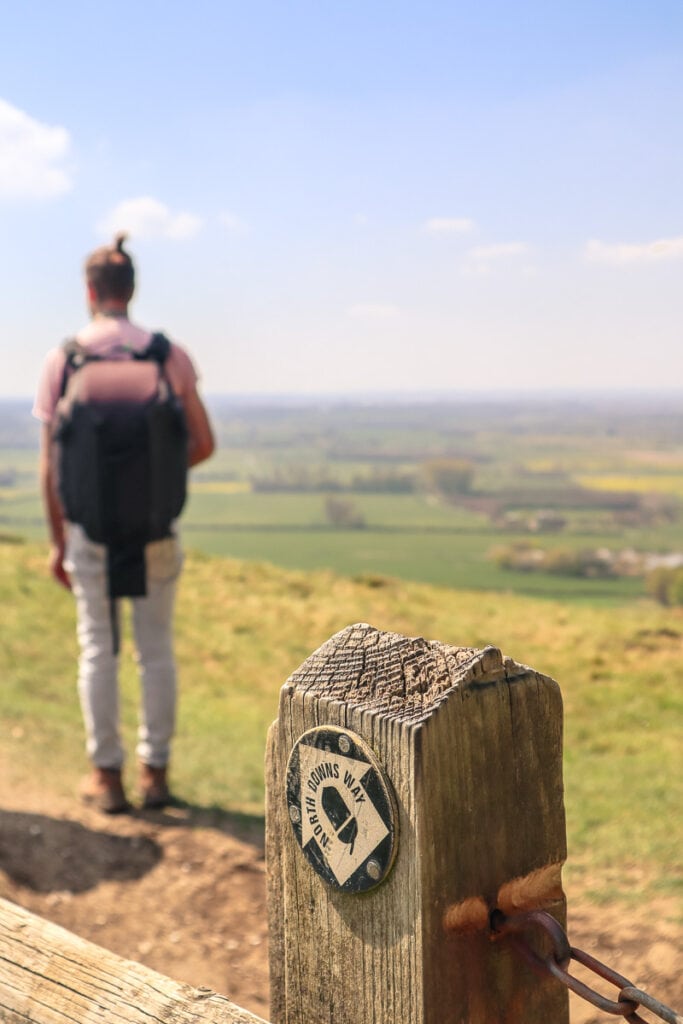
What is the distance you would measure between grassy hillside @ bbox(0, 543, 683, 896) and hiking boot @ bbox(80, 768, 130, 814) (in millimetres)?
572

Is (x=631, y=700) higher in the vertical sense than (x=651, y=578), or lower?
higher

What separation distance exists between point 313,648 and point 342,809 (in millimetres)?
9269

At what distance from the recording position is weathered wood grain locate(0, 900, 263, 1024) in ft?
5.17

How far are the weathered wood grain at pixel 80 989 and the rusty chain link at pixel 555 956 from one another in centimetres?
41

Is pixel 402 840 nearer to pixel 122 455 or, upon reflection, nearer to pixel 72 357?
pixel 122 455

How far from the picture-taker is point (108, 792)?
5527 millimetres

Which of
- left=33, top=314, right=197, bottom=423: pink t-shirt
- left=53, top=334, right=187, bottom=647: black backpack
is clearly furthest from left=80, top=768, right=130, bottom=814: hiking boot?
left=33, top=314, right=197, bottom=423: pink t-shirt

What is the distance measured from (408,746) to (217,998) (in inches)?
23.0

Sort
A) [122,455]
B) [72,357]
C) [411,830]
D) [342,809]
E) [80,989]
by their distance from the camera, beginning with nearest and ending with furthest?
[411,830] → [342,809] → [80,989] → [122,455] → [72,357]

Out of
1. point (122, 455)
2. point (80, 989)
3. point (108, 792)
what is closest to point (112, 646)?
point (108, 792)

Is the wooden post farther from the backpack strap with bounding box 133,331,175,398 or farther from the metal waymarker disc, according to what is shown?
the backpack strap with bounding box 133,331,175,398

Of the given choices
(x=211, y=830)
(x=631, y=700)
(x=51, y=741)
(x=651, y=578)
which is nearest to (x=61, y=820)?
(x=211, y=830)

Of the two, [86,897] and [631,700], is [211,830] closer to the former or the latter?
[86,897]

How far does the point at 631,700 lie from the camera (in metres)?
8.53
